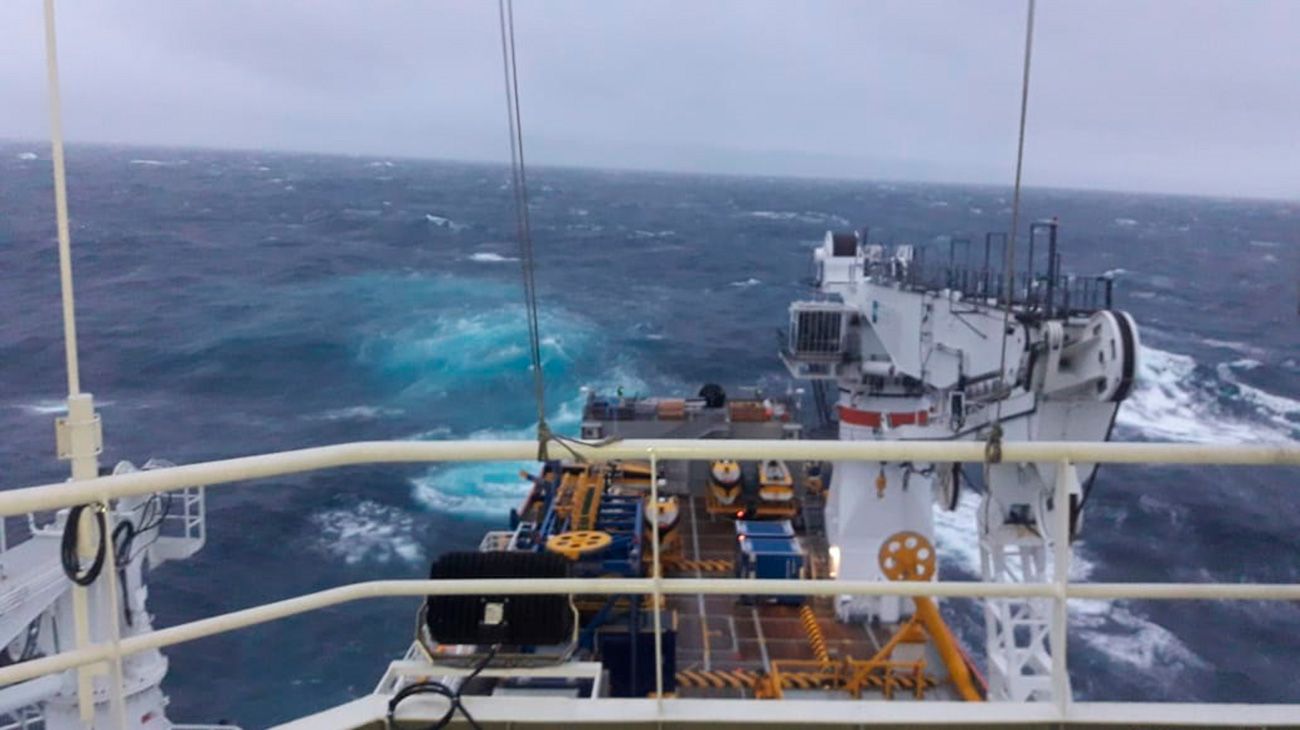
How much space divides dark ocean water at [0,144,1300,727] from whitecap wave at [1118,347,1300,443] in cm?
16

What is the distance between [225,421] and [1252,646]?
28.8 meters

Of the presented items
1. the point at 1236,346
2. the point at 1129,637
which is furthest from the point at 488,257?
the point at 1129,637

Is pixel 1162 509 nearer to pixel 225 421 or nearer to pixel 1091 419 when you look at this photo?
→ pixel 1091 419

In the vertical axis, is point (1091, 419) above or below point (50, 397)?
above

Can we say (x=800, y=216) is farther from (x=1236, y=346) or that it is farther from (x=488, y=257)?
(x=1236, y=346)

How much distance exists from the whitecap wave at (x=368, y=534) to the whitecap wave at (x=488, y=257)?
4387 cm

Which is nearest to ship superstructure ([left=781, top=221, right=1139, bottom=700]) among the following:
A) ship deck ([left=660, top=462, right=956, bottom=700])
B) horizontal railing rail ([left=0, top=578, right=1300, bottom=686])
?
ship deck ([left=660, top=462, right=956, bottom=700])

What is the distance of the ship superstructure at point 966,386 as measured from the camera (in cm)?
1100

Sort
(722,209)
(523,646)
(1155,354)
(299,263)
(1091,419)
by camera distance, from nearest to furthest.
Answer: (523,646)
(1091,419)
(1155,354)
(299,263)
(722,209)

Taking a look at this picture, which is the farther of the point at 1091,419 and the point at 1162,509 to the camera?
the point at 1162,509

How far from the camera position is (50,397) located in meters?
31.7

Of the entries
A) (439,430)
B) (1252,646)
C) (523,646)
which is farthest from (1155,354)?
(523,646)

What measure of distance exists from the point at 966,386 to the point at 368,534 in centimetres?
1508

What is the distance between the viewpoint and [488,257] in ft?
227
